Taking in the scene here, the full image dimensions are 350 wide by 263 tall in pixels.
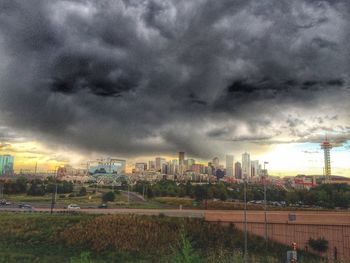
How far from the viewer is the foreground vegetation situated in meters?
37.2

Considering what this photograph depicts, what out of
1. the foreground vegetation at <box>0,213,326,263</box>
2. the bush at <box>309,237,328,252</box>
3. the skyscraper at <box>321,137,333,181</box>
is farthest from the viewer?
the skyscraper at <box>321,137,333,181</box>

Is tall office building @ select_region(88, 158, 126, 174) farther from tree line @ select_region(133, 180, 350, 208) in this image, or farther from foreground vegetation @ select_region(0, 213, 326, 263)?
foreground vegetation @ select_region(0, 213, 326, 263)

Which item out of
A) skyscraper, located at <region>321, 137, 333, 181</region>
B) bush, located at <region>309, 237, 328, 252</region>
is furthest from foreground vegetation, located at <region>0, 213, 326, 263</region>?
skyscraper, located at <region>321, 137, 333, 181</region>

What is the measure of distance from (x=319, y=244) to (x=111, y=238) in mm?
24511

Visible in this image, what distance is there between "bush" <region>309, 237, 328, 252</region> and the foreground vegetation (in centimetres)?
264

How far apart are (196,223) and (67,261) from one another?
17.8 meters

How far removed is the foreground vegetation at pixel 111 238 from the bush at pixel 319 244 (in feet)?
8.65

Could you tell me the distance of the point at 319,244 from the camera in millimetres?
39625

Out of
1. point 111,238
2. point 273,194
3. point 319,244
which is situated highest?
point 273,194

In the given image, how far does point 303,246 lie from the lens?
134 feet

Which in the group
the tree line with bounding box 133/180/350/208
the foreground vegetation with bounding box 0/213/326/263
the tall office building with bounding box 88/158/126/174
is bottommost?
the foreground vegetation with bounding box 0/213/326/263

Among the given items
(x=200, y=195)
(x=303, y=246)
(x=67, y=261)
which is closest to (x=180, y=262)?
(x=67, y=261)

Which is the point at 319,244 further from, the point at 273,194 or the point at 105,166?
the point at 105,166

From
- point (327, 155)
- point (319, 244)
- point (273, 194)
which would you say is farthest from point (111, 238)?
point (327, 155)
